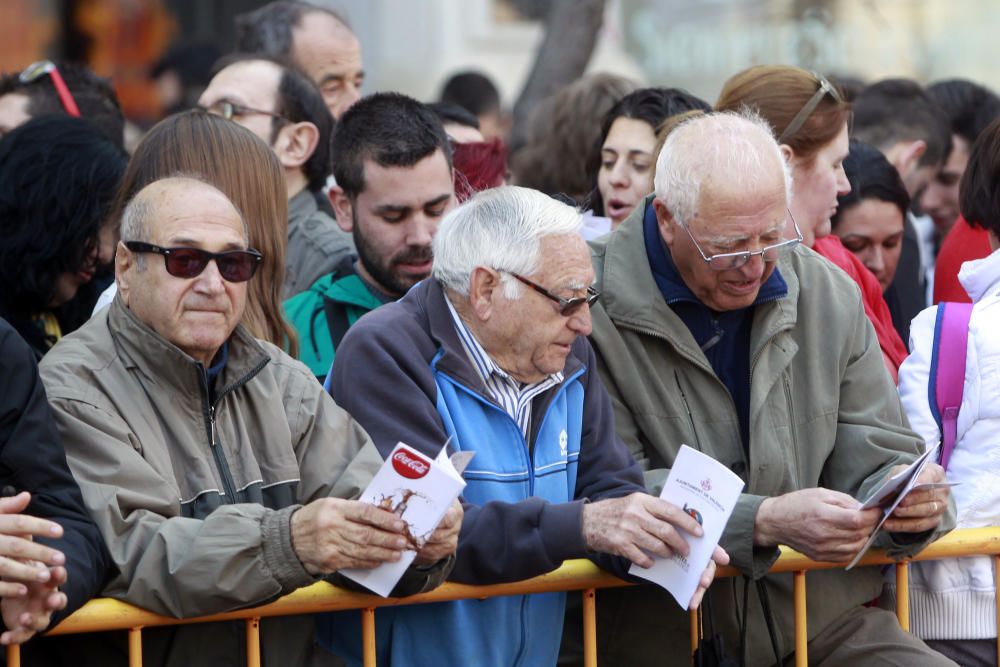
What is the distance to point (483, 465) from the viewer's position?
4.18 meters

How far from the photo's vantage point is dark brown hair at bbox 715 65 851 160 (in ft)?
17.9

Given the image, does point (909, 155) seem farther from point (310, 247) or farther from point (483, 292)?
point (483, 292)

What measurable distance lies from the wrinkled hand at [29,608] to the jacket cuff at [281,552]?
1.51ft

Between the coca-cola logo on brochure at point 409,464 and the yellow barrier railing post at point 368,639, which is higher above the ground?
the coca-cola logo on brochure at point 409,464

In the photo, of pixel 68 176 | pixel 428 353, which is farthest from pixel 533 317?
pixel 68 176

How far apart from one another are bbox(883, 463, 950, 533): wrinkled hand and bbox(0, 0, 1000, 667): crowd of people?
0.01 meters

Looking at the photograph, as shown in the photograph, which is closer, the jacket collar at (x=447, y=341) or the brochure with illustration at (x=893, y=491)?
the brochure with illustration at (x=893, y=491)

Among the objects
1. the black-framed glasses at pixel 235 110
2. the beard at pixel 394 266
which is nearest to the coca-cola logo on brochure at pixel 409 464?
the beard at pixel 394 266

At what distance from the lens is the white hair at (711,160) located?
15.2ft

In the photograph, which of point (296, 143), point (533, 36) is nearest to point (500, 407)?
point (296, 143)

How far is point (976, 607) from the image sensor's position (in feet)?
15.1

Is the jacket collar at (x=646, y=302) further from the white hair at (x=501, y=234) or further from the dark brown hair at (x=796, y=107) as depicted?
the dark brown hair at (x=796, y=107)

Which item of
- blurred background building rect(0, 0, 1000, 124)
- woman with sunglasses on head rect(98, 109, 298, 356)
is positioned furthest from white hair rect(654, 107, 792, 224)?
blurred background building rect(0, 0, 1000, 124)

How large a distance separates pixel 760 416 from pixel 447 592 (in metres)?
1.10
